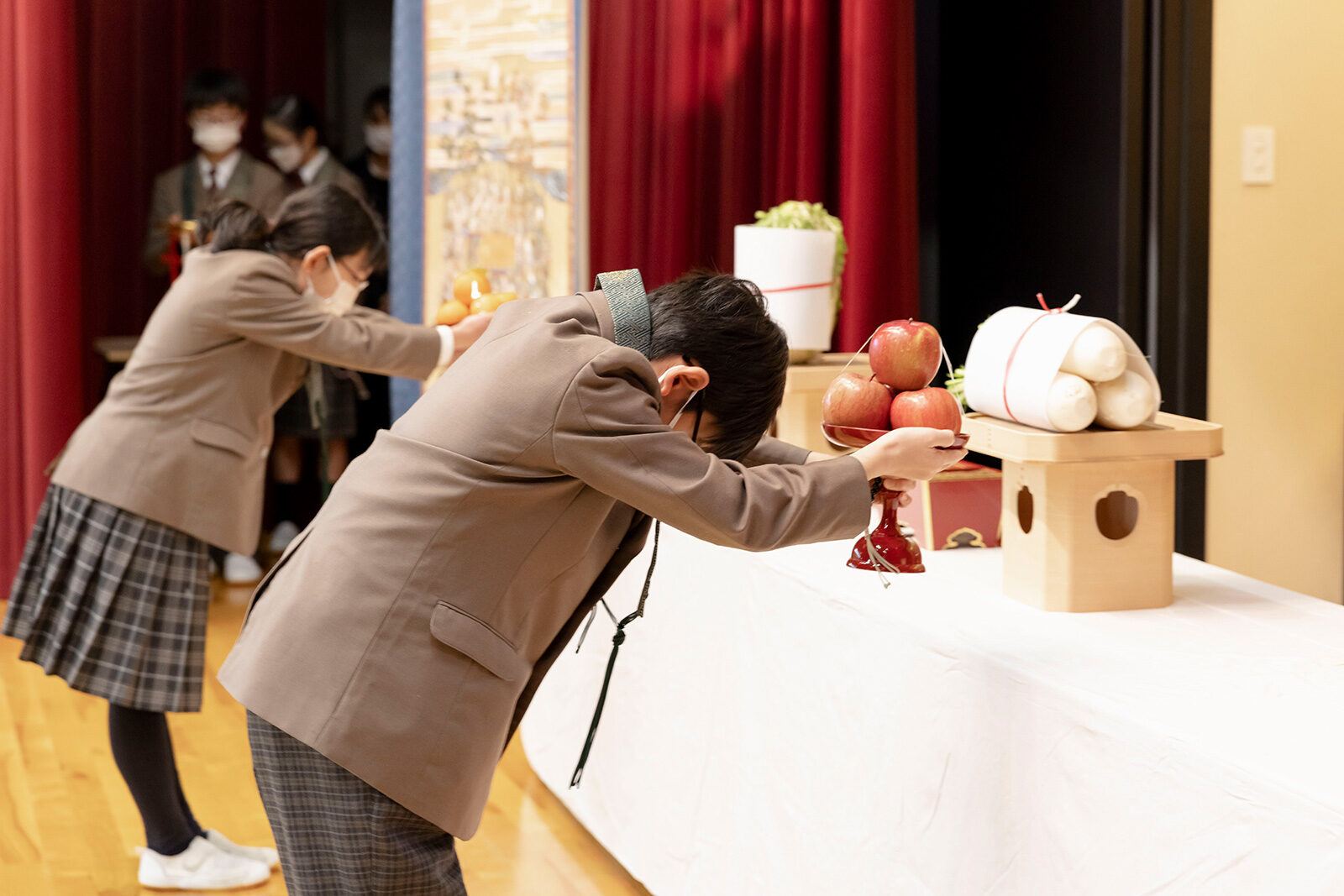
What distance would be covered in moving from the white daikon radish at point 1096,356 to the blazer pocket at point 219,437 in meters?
1.36

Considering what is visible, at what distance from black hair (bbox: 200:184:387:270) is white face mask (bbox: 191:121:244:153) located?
96.2 inches

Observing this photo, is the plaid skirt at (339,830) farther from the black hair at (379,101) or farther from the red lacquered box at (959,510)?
the black hair at (379,101)

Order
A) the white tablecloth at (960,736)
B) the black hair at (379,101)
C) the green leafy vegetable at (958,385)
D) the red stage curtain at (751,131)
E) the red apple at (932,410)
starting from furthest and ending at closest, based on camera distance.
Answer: the black hair at (379,101) → the red stage curtain at (751,131) → the green leafy vegetable at (958,385) → the red apple at (932,410) → the white tablecloth at (960,736)

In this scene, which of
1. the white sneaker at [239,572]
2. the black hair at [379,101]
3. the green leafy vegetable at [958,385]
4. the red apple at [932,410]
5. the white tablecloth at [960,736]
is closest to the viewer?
the white tablecloth at [960,736]

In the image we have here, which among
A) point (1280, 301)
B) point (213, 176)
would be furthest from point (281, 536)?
point (1280, 301)

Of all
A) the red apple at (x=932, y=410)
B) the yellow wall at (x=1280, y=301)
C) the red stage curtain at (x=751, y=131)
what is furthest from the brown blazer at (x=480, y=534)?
the red stage curtain at (x=751, y=131)

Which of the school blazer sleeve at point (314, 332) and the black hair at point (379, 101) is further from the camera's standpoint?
the black hair at point (379, 101)

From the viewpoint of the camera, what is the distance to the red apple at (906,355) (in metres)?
1.38

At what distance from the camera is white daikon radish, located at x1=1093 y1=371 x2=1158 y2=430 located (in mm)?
1498

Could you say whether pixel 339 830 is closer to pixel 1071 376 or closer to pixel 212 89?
pixel 1071 376

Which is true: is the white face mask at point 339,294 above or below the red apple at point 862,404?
above

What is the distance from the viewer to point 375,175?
4781 millimetres

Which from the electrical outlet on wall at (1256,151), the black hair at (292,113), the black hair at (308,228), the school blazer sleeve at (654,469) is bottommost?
the school blazer sleeve at (654,469)

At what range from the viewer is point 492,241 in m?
3.37
